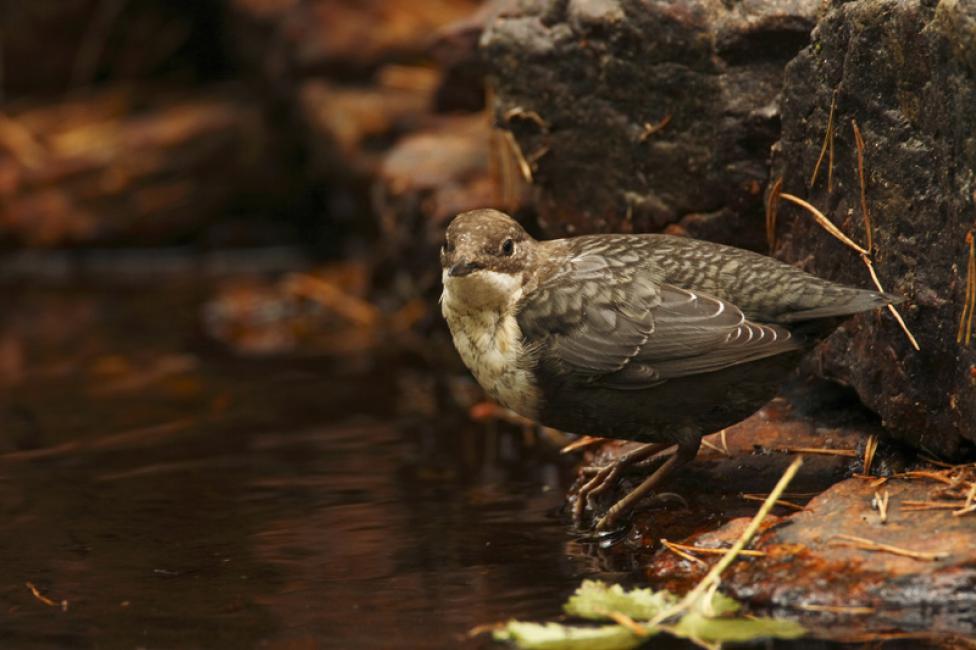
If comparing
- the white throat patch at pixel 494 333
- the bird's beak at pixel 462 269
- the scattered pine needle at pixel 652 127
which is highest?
the scattered pine needle at pixel 652 127

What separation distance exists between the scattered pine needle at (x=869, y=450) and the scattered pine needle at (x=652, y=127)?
145cm

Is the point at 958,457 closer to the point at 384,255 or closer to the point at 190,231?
the point at 384,255

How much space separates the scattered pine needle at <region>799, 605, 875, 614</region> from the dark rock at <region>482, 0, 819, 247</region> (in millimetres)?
1970

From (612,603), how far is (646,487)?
855mm

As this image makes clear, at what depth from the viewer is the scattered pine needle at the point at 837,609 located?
12.0ft

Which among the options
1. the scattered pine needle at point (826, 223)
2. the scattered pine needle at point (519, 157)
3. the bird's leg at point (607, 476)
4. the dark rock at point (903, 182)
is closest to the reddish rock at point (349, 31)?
the scattered pine needle at point (519, 157)

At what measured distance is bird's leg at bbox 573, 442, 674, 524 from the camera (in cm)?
468

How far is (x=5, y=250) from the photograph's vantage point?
389 inches

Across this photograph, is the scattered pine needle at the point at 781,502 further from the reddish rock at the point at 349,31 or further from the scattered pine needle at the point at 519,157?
the reddish rock at the point at 349,31

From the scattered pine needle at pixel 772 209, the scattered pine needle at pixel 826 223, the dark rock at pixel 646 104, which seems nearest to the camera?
the scattered pine needle at pixel 826 223

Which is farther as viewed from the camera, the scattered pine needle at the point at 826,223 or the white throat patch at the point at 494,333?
the scattered pine needle at the point at 826,223

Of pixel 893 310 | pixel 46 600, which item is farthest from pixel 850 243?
pixel 46 600

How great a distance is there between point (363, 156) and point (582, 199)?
315cm

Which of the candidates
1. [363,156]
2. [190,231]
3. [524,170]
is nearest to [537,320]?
[524,170]
